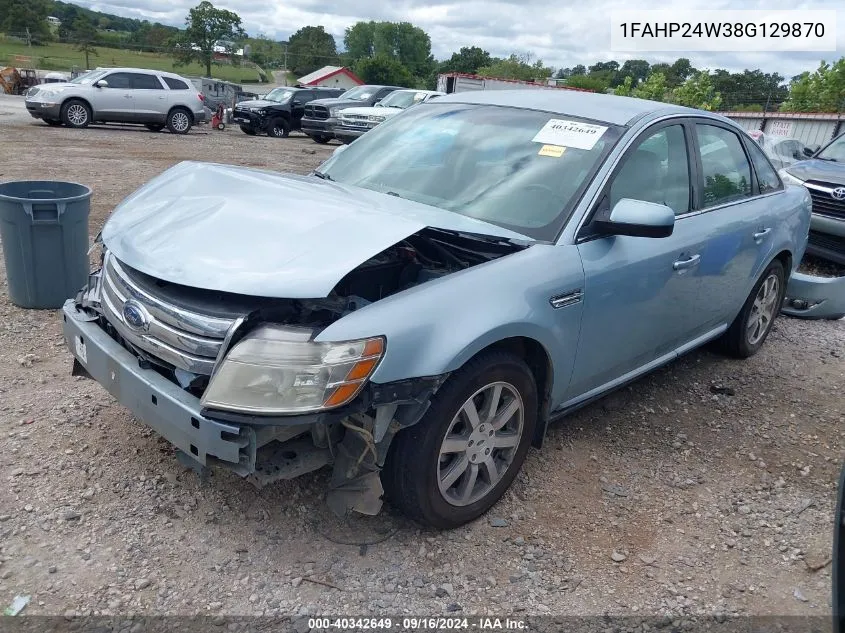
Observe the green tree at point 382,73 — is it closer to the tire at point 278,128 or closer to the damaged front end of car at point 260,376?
the tire at point 278,128

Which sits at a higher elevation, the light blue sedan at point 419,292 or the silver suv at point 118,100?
the silver suv at point 118,100

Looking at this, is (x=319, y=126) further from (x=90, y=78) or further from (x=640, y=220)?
(x=640, y=220)

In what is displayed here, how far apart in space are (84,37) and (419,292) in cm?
6711

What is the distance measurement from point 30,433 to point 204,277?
5.20ft

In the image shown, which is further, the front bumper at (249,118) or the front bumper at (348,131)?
the front bumper at (249,118)

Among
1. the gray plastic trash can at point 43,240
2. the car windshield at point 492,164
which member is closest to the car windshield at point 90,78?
the gray plastic trash can at point 43,240

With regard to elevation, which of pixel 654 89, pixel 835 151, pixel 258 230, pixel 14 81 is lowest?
pixel 258 230

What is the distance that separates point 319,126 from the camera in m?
18.5

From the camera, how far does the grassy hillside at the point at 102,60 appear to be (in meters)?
46.8

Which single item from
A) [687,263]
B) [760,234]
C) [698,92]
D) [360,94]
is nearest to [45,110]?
[360,94]

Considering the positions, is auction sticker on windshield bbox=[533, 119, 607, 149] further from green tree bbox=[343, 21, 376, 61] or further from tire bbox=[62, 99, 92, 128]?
green tree bbox=[343, 21, 376, 61]

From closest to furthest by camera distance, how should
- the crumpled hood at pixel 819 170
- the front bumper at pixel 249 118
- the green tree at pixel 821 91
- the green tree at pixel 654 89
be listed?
1. the crumpled hood at pixel 819 170
2. the front bumper at pixel 249 118
3. the green tree at pixel 821 91
4. the green tree at pixel 654 89

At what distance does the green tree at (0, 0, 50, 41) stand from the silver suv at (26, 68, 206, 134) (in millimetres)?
48100

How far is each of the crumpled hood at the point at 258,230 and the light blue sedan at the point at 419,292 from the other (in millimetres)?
11
